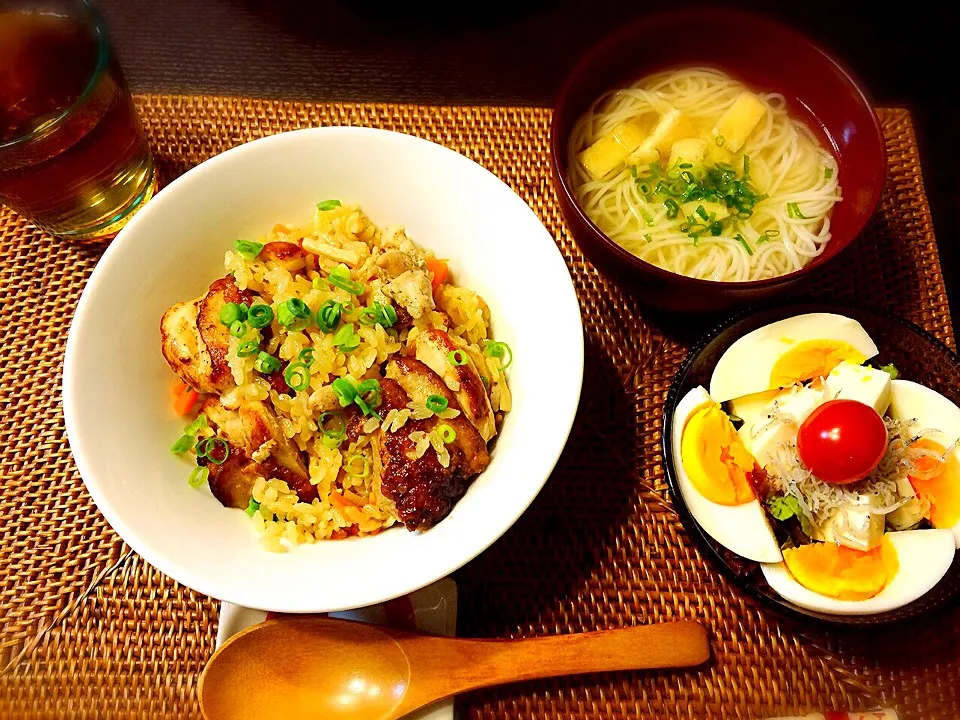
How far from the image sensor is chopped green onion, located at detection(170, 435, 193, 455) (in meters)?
1.75

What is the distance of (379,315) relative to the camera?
69.4 inches

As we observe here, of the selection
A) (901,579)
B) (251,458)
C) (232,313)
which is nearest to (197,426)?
(251,458)

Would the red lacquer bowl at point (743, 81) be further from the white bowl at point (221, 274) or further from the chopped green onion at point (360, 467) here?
the chopped green onion at point (360, 467)

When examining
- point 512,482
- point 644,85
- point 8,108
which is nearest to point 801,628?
point 512,482

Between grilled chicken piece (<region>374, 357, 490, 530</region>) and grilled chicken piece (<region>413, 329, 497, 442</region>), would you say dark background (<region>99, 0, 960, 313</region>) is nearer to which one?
grilled chicken piece (<region>413, 329, 497, 442</region>)

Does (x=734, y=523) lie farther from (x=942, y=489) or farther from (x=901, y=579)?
(x=942, y=489)

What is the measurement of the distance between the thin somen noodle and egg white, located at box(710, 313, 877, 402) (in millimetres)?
259

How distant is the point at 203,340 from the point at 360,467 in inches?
18.1

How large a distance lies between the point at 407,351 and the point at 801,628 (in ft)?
4.18

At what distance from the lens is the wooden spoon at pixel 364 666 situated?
1.75 meters

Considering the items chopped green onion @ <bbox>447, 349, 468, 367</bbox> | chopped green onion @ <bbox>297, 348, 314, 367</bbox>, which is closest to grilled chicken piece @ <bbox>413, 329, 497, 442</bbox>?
chopped green onion @ <bbox>447, 349, 468, 367</bbox>

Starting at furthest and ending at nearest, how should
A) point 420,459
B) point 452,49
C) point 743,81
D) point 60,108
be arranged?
point 452,49
point 743,81
point 60,108
point 420,459

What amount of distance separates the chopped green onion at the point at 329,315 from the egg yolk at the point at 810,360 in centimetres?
115

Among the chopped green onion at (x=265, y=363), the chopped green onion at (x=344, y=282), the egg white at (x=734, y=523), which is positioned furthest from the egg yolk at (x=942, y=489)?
the chopped green onion at (x=265, y=363)
